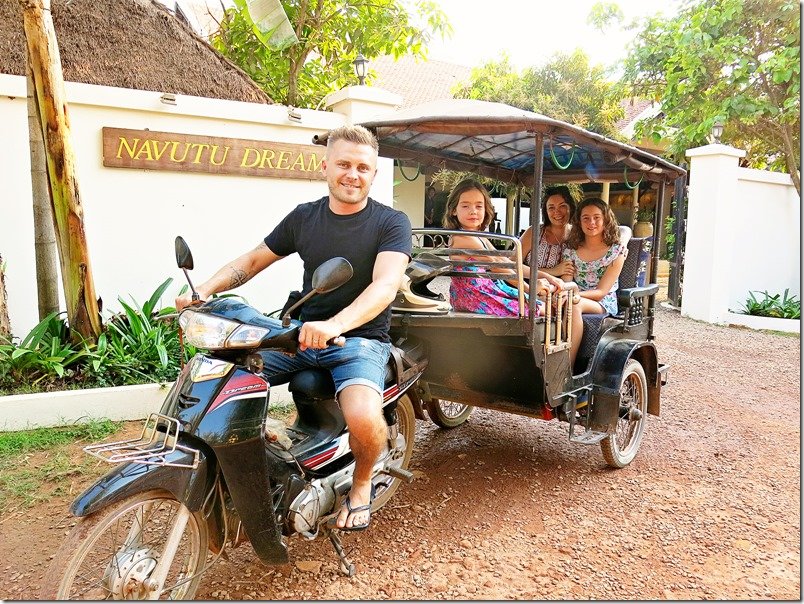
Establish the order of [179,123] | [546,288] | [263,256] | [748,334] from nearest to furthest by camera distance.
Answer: [263,256]
[546,288]
[179,123]
[748,334]

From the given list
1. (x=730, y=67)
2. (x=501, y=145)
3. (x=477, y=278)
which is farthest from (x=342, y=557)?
(x=730, y=67)

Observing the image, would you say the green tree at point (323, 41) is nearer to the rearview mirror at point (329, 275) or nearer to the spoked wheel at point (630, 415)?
the spoked wheel at point (630, 415)

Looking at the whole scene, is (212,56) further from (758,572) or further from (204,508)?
(758,572)

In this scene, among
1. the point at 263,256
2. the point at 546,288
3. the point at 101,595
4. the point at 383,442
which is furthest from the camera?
the point at 546,288

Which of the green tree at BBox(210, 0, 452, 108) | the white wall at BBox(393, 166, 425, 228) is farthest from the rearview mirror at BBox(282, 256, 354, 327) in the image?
the white wall at BBox(393, 166, 425, 228)

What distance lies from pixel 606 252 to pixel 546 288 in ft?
3.88

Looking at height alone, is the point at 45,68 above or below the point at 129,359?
above

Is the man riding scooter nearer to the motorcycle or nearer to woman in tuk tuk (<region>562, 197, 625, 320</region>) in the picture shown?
the motorcycle

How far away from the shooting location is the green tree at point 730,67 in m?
9.23

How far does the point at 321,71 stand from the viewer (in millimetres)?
8938

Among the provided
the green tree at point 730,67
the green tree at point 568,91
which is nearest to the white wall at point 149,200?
the green tree at point 730,67

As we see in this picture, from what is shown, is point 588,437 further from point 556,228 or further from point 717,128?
point 717,128

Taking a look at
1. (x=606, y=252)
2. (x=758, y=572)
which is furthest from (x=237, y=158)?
(x=758, y=572)

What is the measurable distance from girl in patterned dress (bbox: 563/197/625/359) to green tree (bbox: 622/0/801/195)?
649 centimetres
